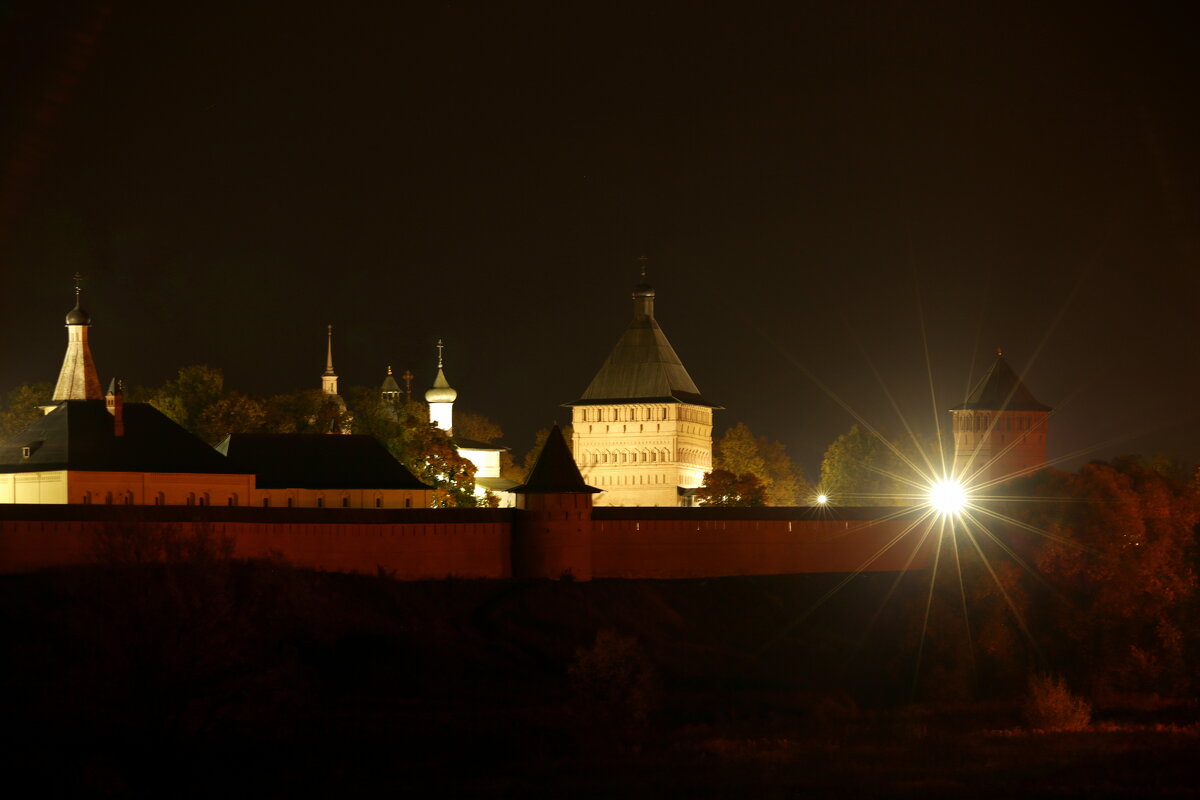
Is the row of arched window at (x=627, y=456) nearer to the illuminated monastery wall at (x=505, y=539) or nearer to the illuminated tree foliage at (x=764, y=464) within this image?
the illuminated tree foliage at (x=764, y=464)

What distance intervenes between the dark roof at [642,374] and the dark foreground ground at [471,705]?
27513mm

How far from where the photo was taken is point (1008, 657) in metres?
58.8

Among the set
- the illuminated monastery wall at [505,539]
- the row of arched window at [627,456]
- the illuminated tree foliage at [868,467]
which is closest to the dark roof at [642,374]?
the row of arched window at [627,456]

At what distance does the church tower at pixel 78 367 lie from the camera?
7388cm

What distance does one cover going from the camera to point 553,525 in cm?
6250

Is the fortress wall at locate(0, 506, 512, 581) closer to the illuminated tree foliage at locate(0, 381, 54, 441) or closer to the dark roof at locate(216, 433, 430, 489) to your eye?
the dark roof at locate(216, 433, 430, 489)

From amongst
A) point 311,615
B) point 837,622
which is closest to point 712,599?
point 837,622

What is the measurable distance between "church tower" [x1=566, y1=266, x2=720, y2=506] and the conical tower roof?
3 cm

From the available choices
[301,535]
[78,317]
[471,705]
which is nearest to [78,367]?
[78,317]

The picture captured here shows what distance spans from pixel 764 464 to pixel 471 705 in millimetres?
49790

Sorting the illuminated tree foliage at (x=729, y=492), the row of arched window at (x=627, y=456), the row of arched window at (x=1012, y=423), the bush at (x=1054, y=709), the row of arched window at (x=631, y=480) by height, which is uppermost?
the row of arched window at (x=1012, y=423)

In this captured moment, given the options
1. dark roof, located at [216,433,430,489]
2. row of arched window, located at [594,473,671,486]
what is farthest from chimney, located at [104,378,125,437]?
row of arched window, located at [594,473,671,486]

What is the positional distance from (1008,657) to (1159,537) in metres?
5.02

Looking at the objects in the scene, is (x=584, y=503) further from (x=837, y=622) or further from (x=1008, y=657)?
(x=1008, y=657)
